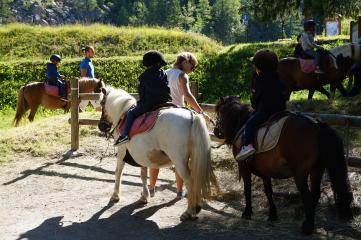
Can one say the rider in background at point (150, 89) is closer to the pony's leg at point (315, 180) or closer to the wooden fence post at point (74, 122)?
the pony's leg at point (315, 180)

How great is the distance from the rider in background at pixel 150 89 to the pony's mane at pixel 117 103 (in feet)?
1.70

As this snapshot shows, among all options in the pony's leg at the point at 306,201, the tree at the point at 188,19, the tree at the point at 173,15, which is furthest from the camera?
the tree at the point at 188,19

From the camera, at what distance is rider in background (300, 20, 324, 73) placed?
12547 millimetres

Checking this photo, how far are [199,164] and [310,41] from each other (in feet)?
A: 25.3

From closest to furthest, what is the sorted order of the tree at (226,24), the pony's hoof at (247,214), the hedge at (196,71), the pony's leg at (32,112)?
the pony's hoof at (247,214) < the pony's leg at (32,112) < the hedge at (196,71) < the tree at (226,24)

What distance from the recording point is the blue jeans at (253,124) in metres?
5.89

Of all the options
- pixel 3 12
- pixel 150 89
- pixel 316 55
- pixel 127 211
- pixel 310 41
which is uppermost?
pixel 3 12

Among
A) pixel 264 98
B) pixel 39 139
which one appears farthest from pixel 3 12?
pixel 264 98

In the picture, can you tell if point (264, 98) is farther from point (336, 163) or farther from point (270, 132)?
point (336, 163)

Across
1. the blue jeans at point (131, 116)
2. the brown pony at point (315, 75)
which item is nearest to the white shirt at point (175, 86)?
the blue jeans at point (131, 116)

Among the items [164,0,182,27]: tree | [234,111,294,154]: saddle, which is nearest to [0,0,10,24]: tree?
[164,0,182,27]: tree

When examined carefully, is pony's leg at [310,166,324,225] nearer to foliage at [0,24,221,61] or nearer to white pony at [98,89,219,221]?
white pony at [98,89,219,221]

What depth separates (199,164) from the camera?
239 inches

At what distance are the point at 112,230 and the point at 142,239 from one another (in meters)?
0.55
